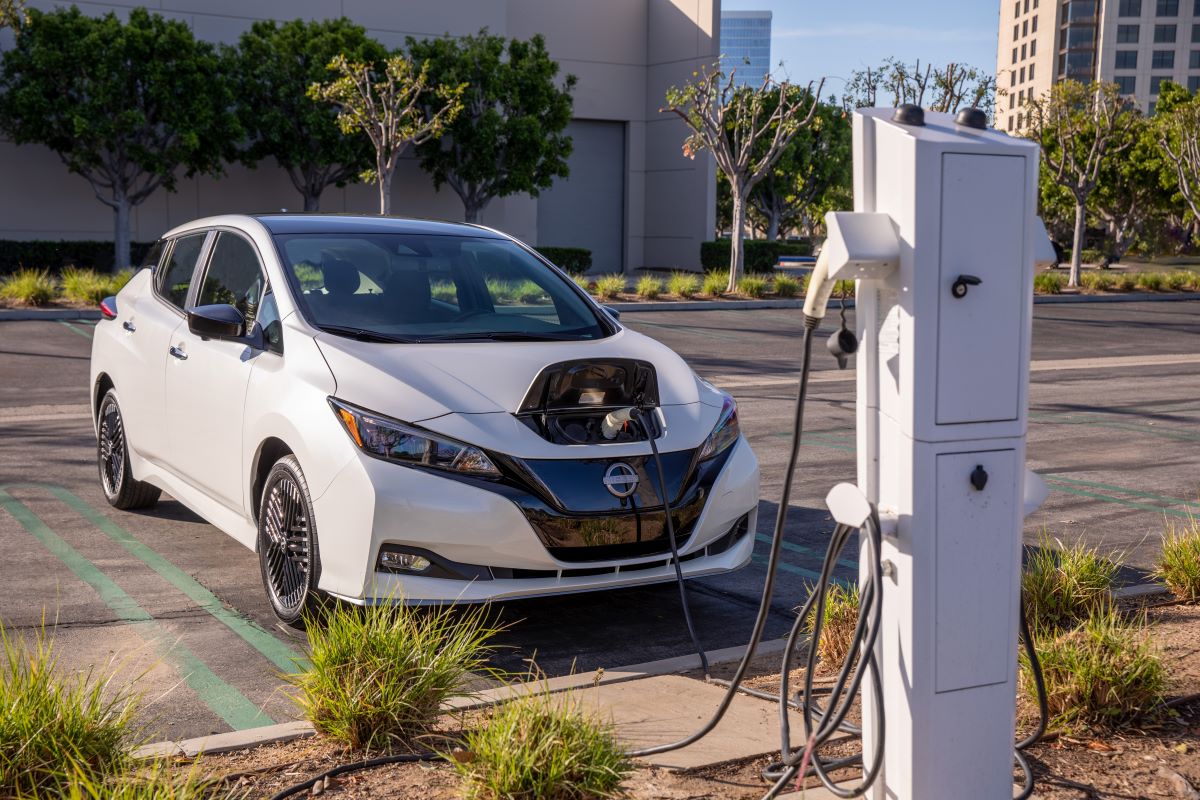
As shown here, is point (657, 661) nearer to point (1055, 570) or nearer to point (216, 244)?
point (1055, 570)

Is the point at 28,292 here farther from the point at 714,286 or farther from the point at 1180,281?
the point at 1180,281

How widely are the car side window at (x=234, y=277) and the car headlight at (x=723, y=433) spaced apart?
226cm

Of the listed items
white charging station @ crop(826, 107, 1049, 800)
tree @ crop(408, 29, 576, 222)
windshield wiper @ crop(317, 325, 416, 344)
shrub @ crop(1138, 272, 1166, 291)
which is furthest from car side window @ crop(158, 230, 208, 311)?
shrub @ crop(1138, 272, 1166, 291)

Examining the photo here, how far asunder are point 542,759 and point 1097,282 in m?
32.9

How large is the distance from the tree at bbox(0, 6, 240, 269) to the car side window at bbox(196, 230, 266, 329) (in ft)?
84.1

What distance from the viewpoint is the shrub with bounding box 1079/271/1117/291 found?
109 ft

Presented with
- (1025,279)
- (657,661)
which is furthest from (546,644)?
(1025,279)

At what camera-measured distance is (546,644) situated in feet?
17.7

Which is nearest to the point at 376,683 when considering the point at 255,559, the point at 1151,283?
the point at 255,559

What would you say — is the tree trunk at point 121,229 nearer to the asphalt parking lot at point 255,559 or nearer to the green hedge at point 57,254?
the green hedge at point 57,254

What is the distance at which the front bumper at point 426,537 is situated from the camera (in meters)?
4.84

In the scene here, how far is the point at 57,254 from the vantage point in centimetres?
3259

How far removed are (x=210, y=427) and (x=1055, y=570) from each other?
396cm

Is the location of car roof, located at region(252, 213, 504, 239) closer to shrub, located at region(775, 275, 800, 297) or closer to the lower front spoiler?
the lower front spoiler
